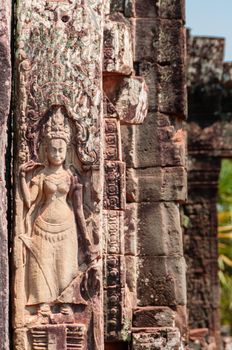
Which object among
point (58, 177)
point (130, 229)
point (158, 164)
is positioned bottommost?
point (130, 229)

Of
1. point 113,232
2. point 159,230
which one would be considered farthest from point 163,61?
point 113,232

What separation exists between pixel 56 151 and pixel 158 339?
9.69 ft

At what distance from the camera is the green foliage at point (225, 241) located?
111 ft

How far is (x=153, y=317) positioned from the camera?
48.0ft

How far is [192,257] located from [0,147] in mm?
11322

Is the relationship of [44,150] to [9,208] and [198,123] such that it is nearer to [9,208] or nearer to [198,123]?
[9,208]

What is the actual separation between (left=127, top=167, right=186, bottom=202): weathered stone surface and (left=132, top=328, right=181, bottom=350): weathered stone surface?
6.10 ft

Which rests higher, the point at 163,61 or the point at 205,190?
the point at 163,61

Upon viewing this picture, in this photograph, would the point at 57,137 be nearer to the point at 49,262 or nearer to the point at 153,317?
the point at 49,262

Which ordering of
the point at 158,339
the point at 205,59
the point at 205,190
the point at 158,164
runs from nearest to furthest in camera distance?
1. the point at 158,339
2. the point at 158,164
3. the point at 205,59
4. the point at 205,190

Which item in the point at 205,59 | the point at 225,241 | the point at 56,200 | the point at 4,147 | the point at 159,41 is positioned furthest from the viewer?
the point at 225,241

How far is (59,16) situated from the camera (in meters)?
12.0

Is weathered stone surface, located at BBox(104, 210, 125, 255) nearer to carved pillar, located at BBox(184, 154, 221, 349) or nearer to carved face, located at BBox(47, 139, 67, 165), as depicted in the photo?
carved face, located at BBox(47, 139, 67, 165)

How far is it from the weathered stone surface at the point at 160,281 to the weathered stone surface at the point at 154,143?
101 cm
